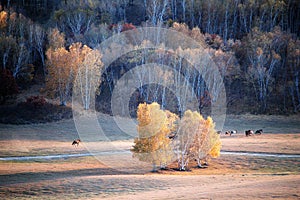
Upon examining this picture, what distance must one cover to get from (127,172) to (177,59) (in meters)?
46.4

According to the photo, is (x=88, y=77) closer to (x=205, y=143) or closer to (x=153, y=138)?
(x=153, y=138)

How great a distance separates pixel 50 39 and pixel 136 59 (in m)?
20.6

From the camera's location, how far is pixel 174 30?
9375 cm

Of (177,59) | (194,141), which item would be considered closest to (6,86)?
(177,59)

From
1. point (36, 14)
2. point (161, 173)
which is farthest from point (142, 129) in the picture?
point (36, 14)

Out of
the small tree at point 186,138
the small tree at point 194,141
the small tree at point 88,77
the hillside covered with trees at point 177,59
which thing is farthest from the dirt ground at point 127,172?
the hillside covered with trees at point 177,59

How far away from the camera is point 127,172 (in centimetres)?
3756

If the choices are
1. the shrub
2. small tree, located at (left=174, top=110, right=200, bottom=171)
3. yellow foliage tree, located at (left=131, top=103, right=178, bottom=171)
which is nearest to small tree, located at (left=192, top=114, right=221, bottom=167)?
small tree, located at (left=174, top=110, right=200, bottom=171)

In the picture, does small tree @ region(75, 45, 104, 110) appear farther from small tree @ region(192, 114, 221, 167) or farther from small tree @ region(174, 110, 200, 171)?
small tree @ region(192, 114, 221, 167)

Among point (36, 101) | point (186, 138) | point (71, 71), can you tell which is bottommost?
point (186, 138)

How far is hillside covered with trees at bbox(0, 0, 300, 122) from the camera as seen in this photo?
7450 centimetres

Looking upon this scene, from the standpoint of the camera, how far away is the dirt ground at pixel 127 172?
27.3 metres

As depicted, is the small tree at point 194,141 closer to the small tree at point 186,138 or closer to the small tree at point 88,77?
the small tree at point 186,138

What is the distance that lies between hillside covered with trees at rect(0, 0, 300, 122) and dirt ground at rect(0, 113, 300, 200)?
13.9 metres
